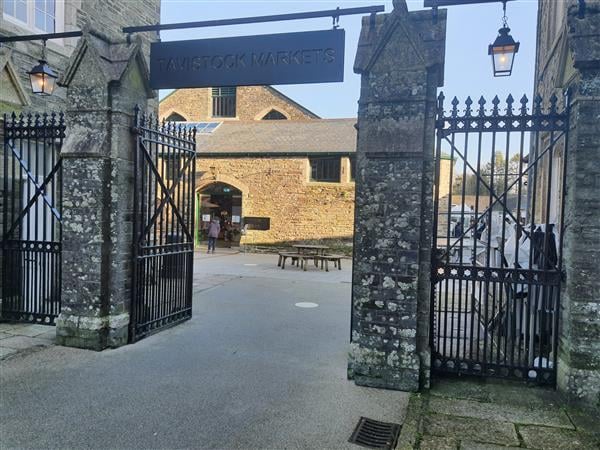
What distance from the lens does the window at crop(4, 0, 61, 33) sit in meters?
7.38

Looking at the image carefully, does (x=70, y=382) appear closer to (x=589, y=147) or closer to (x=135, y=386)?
(x=135, y=386)

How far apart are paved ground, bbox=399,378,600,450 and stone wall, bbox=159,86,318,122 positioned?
2543 centimetres

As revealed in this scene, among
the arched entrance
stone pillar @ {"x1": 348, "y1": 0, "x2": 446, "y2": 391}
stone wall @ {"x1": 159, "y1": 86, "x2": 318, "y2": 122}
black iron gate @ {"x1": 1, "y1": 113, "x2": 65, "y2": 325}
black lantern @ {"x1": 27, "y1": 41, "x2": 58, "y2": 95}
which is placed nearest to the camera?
stone pillar @ {"x1": 348, "y1": 0, "x2": 446, "y2": 391}

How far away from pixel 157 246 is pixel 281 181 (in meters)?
14.7

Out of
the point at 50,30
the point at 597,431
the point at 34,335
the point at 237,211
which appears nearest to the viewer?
the point at 597,431

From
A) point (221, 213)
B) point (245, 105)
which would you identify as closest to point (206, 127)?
point (245, 105)

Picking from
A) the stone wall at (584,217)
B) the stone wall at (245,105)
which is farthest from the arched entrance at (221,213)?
the stone wall at (584,217)

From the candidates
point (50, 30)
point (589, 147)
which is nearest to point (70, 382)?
point (589, 147)

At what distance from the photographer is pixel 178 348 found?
226 inches

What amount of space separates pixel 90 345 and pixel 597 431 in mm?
5367

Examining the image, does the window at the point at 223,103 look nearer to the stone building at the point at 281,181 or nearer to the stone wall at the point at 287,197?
the stone building at the point at 281,181

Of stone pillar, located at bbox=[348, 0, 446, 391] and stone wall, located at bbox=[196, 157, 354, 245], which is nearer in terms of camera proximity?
stone pillar, located at bbox=[348, 0, 446, 391]

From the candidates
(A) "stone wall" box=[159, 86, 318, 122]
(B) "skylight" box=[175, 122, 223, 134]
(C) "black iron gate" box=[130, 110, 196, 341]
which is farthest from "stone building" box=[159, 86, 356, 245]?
(C) "black iron gate" box=[130, 110, 196, 341]

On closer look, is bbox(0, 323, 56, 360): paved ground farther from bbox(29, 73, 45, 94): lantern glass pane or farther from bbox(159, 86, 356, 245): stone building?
bbox(159, 86, 356, 245): stone building
